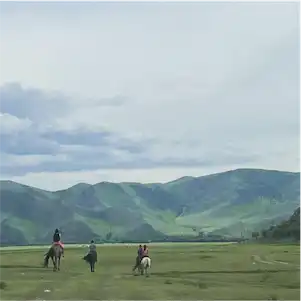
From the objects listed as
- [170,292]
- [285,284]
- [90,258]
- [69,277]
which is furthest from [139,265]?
[170,292]

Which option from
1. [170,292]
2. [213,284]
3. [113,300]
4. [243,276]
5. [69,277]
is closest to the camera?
[113,300]

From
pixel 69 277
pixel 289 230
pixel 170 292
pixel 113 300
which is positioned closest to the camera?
pixel 113 300

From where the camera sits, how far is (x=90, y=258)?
52062 millimetres

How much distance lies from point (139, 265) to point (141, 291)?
14473 millimetres

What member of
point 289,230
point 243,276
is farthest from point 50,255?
point 289,230

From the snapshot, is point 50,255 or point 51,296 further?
point 50,255

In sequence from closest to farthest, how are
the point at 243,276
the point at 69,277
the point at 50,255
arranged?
the point at 69,277, the point at 243,276, the point at 50,255

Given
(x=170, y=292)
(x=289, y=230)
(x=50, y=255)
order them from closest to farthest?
(x=170, y=292)
(x=50, y=255)
(x=289, y=230)

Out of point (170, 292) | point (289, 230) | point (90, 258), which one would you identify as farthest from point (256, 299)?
point (289, 230)

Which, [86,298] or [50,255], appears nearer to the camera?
[86,298]

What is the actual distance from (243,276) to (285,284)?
22.7 feet

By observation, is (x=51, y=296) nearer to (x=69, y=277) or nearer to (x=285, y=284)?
(x=69, y=277)

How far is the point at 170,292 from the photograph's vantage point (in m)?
34.9

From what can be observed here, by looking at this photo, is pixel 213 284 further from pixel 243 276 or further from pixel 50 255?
pixel 50 255
